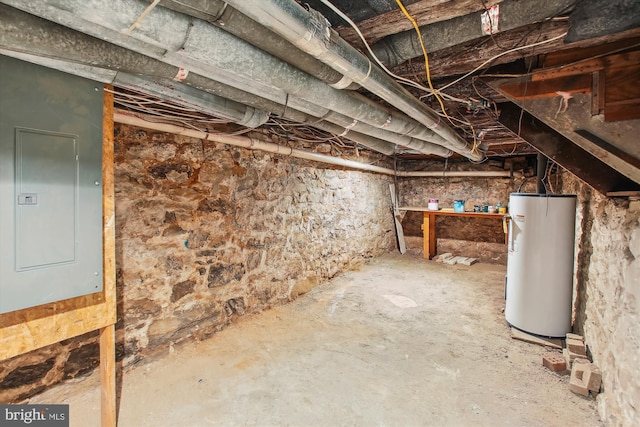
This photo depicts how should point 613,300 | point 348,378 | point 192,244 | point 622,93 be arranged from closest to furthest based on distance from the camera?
point 622,93
point 613,300
point 348,378
point 192,244

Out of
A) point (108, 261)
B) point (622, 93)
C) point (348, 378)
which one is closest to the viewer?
point (622, 93)

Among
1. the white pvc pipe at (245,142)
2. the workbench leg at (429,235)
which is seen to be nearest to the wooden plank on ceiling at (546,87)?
the white pvc pipe at (245,142)

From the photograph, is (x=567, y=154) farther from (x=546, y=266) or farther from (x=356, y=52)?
(x=356, y=52)

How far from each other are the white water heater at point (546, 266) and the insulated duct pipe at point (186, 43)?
2.03 meters

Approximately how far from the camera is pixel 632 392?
1.33 meters

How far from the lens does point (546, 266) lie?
8.12 feet

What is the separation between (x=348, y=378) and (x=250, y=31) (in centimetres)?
199

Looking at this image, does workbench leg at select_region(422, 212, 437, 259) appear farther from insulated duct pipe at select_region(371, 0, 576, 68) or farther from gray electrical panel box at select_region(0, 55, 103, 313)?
gray electrical panel box at select_region(0, 55, 103, 313)

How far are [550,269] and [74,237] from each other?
3.18 metres

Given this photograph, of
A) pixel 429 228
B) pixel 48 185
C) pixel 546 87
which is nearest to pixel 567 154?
pixel 546 87

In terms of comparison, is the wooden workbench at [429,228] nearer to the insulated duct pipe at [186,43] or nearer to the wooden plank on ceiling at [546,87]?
the wooden plank on ceiling at [546,87]

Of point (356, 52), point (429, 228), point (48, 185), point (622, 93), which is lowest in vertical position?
point (429, 228)

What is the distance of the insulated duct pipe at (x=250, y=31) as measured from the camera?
2.72 ft

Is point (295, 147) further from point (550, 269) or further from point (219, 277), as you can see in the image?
point (550, 269)
